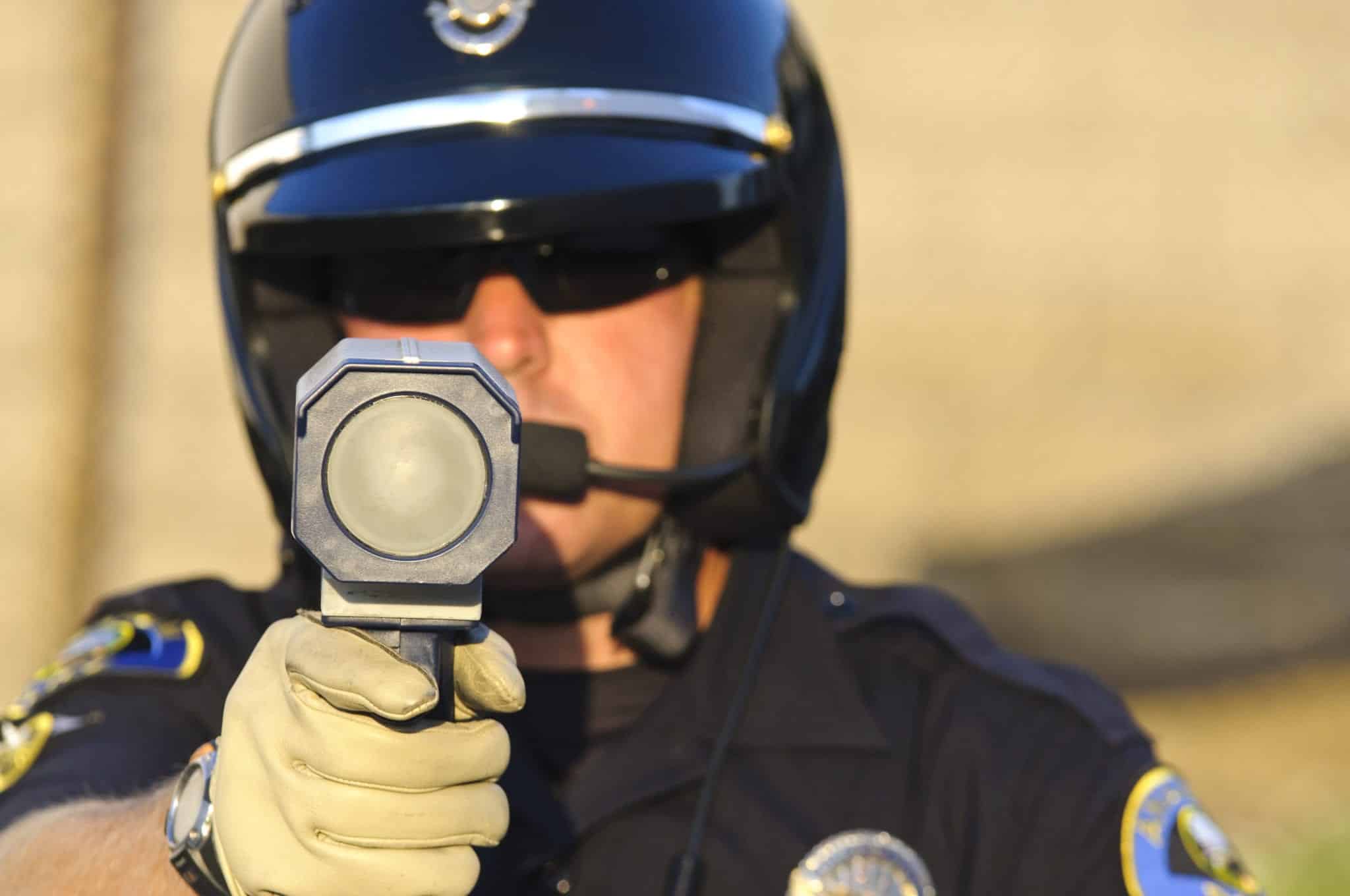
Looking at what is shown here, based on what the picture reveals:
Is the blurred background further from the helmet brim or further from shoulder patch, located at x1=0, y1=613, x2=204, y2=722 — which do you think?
the helmet brim

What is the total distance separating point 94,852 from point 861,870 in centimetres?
64

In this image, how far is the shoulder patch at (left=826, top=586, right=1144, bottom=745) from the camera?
166cm

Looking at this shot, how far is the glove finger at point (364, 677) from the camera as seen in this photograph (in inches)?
→ 37.4

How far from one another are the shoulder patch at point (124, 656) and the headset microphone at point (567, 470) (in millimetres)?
379

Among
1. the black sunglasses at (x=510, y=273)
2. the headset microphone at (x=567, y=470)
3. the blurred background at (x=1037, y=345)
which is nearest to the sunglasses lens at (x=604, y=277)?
the black sunglasses at (x=510, y=273)

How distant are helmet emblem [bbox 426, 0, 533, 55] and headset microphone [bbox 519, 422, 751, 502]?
0.36 m

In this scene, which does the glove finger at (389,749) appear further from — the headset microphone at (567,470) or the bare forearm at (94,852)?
the headset microphone at (567,470)

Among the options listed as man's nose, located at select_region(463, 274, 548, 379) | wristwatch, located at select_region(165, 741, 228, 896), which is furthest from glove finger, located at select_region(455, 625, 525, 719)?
man's nose, located at select_region(463, 274, 548, 379)

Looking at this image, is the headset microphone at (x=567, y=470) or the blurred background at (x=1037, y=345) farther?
the blurred background at (x=1037, y=345)

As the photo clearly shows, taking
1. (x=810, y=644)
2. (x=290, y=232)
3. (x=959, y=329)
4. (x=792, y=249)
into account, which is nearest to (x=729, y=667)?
(x=810, y=644)

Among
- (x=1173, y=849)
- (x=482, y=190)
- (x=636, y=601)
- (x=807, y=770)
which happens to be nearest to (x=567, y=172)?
(x=482, y=190)

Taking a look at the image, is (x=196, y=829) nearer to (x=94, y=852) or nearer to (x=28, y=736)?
(x=94, y=852)

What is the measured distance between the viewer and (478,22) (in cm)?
161

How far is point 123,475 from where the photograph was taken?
409 cm
